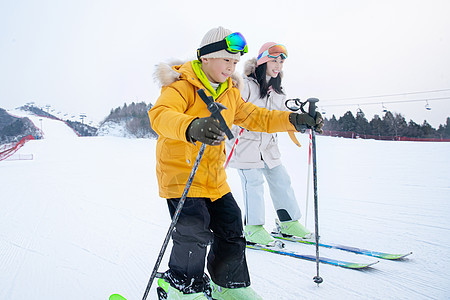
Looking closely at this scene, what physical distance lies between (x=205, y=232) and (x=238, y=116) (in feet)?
3.44

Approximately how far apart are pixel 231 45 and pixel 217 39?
0.38 feet

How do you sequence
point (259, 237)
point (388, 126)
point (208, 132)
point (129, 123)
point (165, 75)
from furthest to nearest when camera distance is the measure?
point (129, 123) → point (388, 126) → point (259, 237) → point (165, 75) → point (208, 132)

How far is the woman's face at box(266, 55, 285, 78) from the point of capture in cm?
339

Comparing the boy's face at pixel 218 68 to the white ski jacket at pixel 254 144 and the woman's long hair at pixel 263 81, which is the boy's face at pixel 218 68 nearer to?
the white ski jacket at pixel 254 144

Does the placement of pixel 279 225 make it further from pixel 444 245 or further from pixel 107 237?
pixel 107 237

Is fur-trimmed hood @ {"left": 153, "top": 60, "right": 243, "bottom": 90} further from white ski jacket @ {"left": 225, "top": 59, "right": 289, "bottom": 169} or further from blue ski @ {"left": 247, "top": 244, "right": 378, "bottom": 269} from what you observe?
blue ski @ {"left": 247, "top": 244, "right": 378, "bottom": 269}

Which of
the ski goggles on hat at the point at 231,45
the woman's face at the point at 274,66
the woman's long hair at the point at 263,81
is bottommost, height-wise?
the ski goggles on hat at the point at 231,45

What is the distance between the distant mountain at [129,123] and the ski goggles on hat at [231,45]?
4496 centimetres

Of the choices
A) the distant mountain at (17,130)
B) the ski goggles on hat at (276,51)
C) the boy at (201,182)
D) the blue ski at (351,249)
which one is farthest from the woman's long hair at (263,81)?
the distant mountain at (17,130)

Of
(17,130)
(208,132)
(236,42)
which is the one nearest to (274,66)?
(236,42)

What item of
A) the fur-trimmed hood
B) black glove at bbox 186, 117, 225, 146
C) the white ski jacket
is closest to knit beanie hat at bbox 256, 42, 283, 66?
the white ski jacket

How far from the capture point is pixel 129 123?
51.5 metres

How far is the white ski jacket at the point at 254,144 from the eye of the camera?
3.34 metres

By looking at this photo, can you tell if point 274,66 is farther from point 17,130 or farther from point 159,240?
point 17,130
